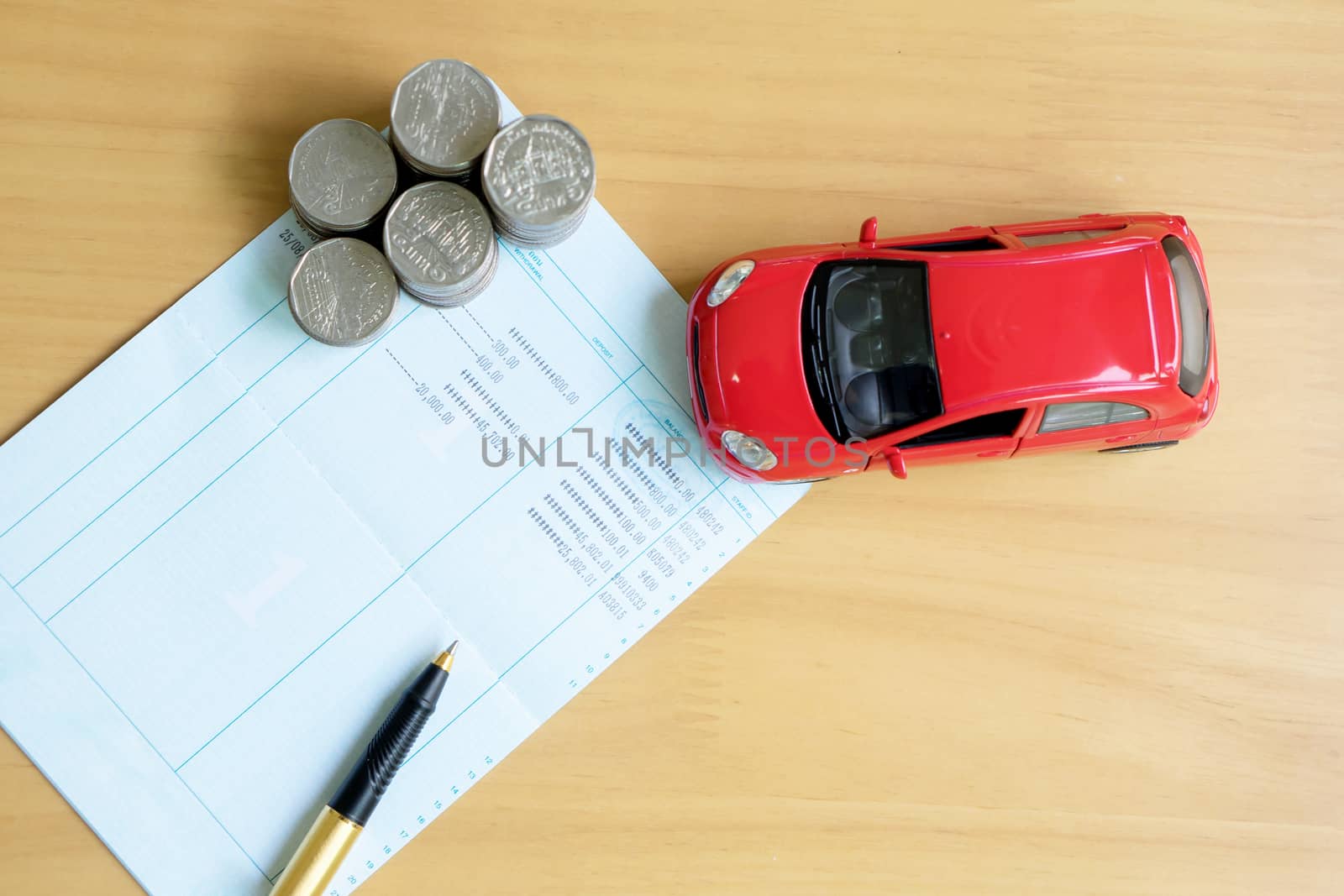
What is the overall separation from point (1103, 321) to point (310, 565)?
832mm

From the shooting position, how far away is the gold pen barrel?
0.85m

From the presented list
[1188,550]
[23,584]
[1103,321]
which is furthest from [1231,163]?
[23,584]

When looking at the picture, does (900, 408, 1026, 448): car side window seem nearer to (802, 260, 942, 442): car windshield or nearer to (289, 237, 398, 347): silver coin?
(802, 260, 942, 442): car windshield

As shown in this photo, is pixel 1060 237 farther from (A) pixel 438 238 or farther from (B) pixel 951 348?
(A) pixel 438 238

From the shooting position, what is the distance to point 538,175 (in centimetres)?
87

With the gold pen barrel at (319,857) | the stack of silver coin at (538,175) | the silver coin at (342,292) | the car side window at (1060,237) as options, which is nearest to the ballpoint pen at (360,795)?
the gold pen barrel at (319,857)

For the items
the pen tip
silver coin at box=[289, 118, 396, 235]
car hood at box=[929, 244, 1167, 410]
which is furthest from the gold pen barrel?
car hood at box=[929, 244, 1167, 410]

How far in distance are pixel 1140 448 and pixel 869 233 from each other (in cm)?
38

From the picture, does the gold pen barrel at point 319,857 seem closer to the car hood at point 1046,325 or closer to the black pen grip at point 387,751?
the black pen grip at point 387,751

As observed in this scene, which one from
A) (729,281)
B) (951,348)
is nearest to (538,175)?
(729,281)

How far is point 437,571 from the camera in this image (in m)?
0.92

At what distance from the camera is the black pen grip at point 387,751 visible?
2.84ft

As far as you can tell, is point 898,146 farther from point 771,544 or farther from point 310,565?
point 310,565

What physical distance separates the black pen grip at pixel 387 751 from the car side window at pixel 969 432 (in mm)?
535
